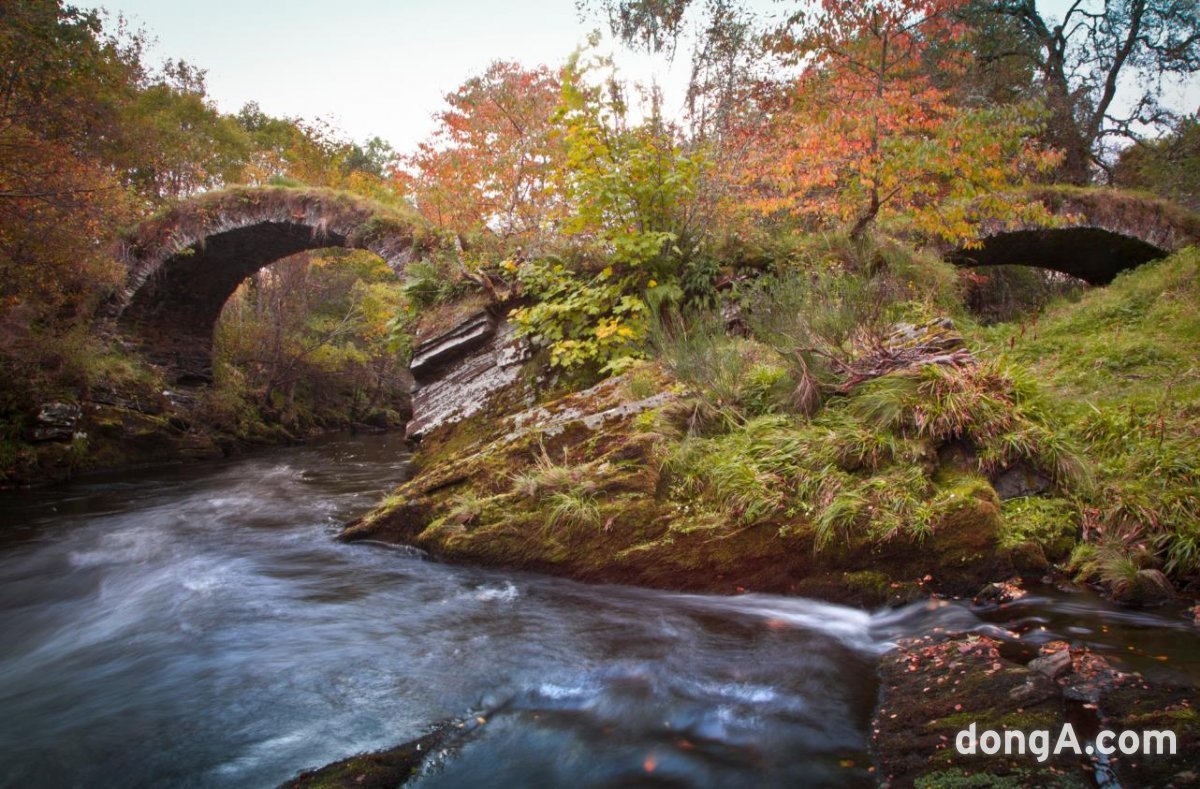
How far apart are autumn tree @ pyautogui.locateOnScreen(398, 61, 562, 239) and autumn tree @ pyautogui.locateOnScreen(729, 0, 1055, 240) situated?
4.09 m

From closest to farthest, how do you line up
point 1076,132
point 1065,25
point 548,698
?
point 548,698 → point 1076,132 → point 1065,25

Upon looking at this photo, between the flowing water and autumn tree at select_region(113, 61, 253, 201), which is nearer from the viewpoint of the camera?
the flowing water

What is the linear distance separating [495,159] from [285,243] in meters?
5.50

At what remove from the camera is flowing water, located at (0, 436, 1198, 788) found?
2.45m

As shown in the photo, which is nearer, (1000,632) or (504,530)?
(1000,632)

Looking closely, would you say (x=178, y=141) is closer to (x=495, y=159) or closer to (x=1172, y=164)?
(x=495, y=159)

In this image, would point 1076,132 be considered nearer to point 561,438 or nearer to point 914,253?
point 914,253

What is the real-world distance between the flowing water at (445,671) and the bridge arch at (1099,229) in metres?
11.1

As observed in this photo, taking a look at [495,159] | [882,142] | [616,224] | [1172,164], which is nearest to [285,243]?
[495,159]

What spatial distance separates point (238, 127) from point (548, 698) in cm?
2668

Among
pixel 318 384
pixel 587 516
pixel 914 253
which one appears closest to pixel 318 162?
pixel 318 384

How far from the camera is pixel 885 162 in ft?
25.1

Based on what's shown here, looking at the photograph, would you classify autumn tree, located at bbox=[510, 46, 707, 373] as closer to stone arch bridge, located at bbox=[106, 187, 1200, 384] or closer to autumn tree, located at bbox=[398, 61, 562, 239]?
autumn tree, located at bbox=[398, 61, 562, 239]

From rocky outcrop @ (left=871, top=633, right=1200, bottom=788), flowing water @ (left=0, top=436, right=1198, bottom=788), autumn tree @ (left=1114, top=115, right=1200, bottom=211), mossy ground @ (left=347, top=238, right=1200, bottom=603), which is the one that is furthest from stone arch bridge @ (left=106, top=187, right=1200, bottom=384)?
rocky outcrop @ (left=871, top=633, right=1200, bottom=788)
